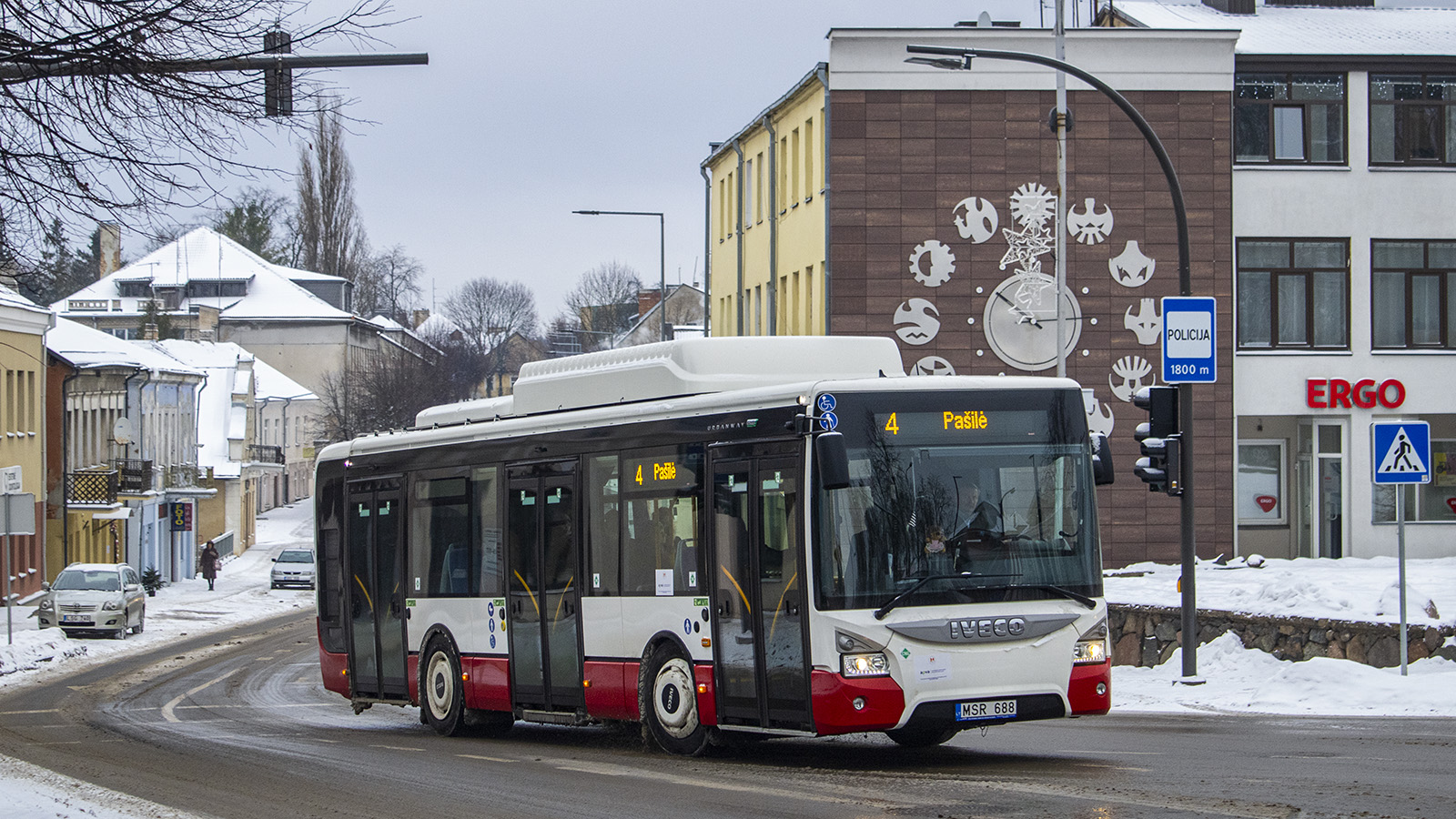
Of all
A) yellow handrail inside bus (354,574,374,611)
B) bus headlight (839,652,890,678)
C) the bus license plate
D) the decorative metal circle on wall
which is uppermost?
the decorative metal circle on wall

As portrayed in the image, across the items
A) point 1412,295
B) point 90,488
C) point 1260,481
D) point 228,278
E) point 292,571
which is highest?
point 228,278

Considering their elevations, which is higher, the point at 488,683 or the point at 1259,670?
the point at 488,683

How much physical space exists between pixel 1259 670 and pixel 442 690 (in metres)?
8.97

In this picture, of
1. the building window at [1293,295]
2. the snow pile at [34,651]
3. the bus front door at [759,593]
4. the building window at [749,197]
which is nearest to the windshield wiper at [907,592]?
→ the bus front door at [759,593]

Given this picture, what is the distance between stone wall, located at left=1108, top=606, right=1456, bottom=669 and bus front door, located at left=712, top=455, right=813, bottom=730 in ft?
16.2

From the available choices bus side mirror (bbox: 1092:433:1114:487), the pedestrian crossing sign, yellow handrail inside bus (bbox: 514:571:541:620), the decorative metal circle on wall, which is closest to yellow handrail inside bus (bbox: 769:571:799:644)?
bus side mirror (bbox: 1092:433:1114:487)

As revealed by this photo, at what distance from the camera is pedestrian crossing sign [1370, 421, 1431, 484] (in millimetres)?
18469

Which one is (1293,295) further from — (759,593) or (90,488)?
(90,488)

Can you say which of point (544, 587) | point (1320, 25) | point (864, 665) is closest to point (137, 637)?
Result: point (1320, 25)

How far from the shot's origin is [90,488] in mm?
57375

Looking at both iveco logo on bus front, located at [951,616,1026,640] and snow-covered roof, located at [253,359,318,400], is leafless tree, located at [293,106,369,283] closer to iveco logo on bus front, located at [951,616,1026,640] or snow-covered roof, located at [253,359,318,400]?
snow-covered roof, located at [253,359,318,400]

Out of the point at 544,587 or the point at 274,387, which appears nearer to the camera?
the point at 544,587

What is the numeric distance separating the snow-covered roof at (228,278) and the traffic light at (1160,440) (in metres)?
95.2

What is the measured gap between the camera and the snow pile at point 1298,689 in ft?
57.0
